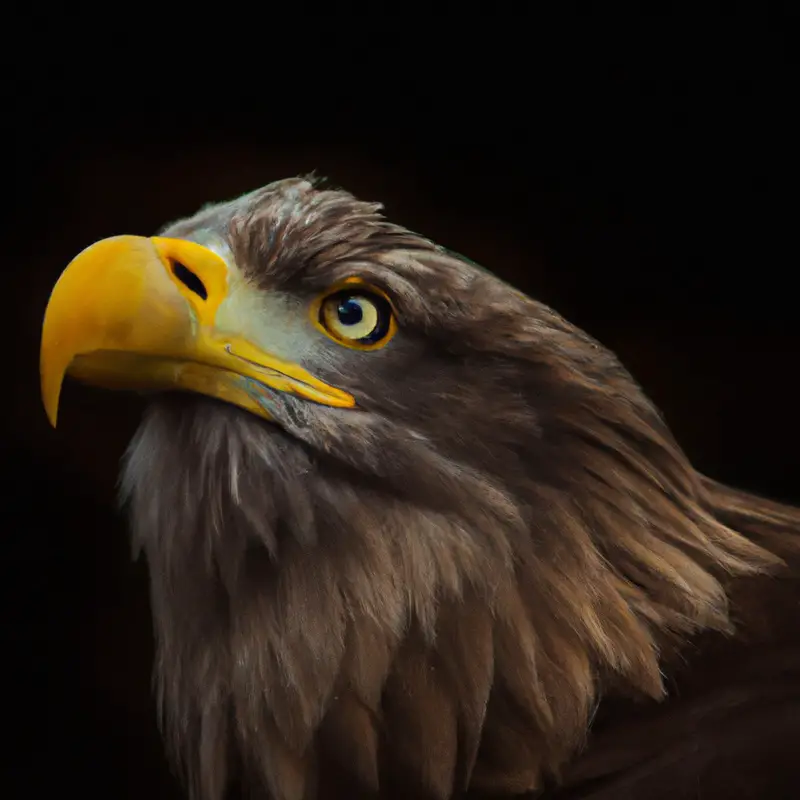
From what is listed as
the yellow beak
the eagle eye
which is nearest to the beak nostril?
the yellow beak

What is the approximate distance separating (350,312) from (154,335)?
0.76 feet

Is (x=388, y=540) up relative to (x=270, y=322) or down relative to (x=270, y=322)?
down

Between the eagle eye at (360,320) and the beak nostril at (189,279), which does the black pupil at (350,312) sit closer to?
the eagle eye at (360,320)

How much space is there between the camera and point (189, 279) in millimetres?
1066

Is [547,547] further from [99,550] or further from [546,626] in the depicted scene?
[99,550]

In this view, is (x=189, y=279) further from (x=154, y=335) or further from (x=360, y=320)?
(x=360, y=320)

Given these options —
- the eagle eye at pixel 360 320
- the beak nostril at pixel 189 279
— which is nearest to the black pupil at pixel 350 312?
the eagle eye at pixel 360 320

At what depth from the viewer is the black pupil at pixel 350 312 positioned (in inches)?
42.7

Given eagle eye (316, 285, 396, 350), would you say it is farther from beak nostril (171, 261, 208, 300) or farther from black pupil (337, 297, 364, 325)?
beak nostril (171, 261, 208, 300)

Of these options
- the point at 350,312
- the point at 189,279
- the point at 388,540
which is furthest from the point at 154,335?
the point at 388,540

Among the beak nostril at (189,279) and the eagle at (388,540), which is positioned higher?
the beak nostril at (189,279)

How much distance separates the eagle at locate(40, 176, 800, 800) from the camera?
1036 mm

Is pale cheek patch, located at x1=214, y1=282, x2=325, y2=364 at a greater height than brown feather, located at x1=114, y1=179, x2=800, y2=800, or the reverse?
pale cheek patch, located at x1=214, y1=282, x2=325, y2=364

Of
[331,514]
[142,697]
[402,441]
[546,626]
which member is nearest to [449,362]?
[402,441]
